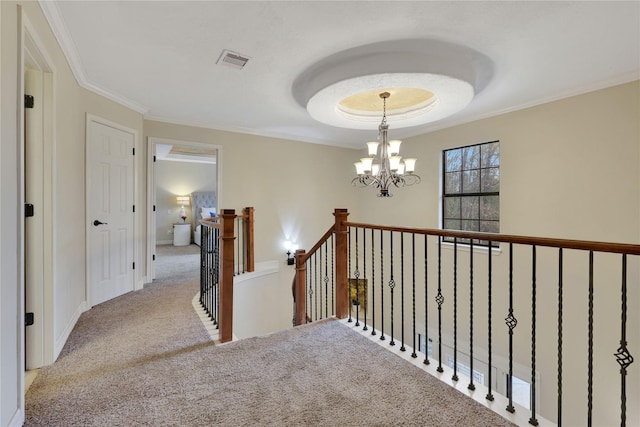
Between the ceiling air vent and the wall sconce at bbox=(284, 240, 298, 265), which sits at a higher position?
the ceiling air vent

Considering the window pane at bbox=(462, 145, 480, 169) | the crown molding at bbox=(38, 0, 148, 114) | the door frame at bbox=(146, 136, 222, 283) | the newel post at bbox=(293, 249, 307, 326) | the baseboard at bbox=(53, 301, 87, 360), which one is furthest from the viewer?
the window pane at bbox=(462, 145, 480, 169)

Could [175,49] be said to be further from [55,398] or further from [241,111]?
[55,398]

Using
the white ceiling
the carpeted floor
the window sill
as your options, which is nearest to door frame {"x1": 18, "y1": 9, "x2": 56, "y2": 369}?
the carpeted floor

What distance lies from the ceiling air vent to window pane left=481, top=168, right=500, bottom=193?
11.9 feet

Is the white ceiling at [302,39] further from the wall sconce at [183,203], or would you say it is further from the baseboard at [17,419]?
the wall sconce at [183,203]

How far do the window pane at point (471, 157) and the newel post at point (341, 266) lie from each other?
8.96 ft

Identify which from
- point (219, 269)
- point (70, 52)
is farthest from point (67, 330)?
point (70, 52)

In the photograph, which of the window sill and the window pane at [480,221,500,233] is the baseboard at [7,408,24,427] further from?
the window pane at [480,221,500,233]

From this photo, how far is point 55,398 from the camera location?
1.67 metres

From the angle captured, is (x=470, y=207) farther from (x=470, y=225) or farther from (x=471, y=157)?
(x=471, y=157)

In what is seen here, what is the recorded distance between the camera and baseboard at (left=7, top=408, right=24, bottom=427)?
53.3 inches

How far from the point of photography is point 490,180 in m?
4.18

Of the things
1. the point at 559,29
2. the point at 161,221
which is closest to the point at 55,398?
the point at 559,29

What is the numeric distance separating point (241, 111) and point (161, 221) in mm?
5938
